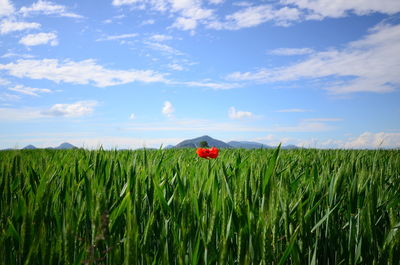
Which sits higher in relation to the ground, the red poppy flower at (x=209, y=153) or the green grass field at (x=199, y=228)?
the red poppy flower at (x=209, y=153)

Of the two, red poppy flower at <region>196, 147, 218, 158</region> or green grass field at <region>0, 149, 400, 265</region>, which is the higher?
red poppy flower at <region>196, 147, 218, 158</region>

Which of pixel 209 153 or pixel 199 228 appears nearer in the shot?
pixel 199 228

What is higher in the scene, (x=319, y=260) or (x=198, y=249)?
(x=198, y=249)

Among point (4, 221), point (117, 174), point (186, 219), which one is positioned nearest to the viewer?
point (186, 219)

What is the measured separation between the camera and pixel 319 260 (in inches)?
45.3

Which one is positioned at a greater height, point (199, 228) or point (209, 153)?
point (209, 153)

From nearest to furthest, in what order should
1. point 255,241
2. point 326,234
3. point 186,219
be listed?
point 255,241 < point 186,219 < point 326,234

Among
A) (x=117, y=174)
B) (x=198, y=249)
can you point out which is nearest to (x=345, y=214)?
(x=198, y=249)

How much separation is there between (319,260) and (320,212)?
0.24m

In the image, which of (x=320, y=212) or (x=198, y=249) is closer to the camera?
(x=198, y=249)

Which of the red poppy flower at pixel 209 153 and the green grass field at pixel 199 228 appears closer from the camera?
the green grass field at pixel 199 228

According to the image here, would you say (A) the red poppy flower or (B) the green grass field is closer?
(B) the green grass field

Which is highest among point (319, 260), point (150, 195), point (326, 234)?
point (150, 195)

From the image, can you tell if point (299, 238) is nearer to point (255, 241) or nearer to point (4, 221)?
point (255, 241)
